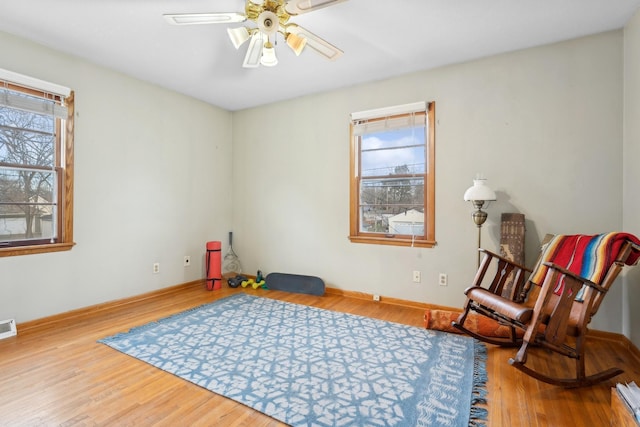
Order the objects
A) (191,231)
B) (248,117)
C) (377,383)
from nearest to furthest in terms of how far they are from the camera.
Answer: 1. (377,383)
2. (191,231)
3. (248,117)

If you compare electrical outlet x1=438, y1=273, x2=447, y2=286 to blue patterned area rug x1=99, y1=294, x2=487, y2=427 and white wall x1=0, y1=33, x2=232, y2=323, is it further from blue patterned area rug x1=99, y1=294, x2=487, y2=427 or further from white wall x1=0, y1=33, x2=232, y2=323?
white wall x1=0, y1=33, x2=232, y2=323

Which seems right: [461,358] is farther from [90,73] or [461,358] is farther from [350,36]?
[90,73]

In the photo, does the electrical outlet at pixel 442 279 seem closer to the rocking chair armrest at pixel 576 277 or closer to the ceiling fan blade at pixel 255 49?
the rocking chair armrest at pixel 576 277

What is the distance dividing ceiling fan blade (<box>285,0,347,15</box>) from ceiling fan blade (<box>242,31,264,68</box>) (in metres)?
0.31

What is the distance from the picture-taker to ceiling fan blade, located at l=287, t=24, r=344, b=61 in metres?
2.09

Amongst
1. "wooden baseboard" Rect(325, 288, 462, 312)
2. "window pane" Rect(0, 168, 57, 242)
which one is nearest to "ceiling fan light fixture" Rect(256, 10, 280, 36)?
"window pane" Rect(0, 168, 57, 242)

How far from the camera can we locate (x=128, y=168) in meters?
3.38

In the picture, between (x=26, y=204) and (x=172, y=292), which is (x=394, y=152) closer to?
(x=172, y=292)

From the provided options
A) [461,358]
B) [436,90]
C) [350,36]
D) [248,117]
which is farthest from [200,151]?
[461,358]

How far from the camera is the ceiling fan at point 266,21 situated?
1852 millimetres

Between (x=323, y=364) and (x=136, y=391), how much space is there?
3.68ft

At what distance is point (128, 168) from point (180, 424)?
2794 millimetres

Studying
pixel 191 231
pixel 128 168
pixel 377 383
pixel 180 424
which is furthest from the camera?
pixel 191 231

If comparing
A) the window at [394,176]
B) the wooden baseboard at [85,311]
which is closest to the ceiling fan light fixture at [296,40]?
the window at [394,176]
